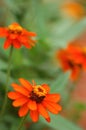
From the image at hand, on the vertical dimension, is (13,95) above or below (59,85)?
below

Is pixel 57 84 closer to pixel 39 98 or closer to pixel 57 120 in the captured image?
pixel 57 120

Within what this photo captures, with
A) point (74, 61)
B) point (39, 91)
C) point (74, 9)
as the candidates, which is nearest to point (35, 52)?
point (74, 61)

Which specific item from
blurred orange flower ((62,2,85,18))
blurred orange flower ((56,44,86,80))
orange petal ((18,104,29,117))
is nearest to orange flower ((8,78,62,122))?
orange petal ((18,104,29,117))

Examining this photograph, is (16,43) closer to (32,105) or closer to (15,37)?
(15,37)

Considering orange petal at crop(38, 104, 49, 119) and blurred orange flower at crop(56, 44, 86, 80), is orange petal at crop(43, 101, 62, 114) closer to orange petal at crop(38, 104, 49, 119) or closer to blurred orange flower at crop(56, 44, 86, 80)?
orange petal at crop(38, 104, 49, 119)

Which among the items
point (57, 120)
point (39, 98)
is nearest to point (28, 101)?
point (39, 98)

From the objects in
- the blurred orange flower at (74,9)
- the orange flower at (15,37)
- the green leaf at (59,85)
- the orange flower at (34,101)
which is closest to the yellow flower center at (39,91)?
the orange flower at (34,101)

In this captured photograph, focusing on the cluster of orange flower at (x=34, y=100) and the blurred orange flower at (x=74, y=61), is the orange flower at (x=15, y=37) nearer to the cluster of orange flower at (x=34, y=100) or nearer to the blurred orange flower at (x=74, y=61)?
the cluster of orange flower at (x=34, y=100)

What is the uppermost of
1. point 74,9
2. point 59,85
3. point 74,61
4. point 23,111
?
point 74,9
